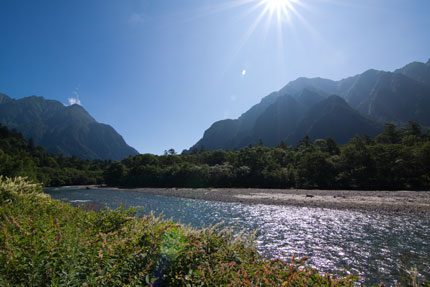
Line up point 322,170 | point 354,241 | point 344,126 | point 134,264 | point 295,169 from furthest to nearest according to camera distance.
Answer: point 344,126
point 295,169
point 322,170
point 354,241
point 134,264

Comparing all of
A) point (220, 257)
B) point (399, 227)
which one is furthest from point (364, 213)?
point (220, 257)

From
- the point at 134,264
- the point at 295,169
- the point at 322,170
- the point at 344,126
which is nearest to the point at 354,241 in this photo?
the point at 134,264

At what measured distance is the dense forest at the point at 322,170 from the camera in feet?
152

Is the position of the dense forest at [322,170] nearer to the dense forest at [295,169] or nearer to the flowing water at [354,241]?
the dense forest at [295,169]

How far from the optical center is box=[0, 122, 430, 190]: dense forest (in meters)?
45.5

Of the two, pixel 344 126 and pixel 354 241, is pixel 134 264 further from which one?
pixel 344 126

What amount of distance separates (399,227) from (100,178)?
5306 inches

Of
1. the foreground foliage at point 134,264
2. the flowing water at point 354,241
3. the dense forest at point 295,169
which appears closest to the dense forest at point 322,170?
the dense forest at point 295,169

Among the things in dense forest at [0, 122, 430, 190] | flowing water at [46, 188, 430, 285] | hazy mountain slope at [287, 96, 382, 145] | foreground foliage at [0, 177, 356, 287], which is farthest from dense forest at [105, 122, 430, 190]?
hazy mountain slope at [287, 96, 382, 145]

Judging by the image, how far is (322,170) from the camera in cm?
5881

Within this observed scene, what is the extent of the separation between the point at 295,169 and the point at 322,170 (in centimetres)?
1287

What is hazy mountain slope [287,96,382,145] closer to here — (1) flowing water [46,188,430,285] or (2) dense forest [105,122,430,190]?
(2) dense forest [105,122,430,190]

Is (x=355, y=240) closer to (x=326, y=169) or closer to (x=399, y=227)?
(x=399, y=227)

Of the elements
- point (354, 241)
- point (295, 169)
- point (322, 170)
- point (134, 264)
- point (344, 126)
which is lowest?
point (354, 241)
